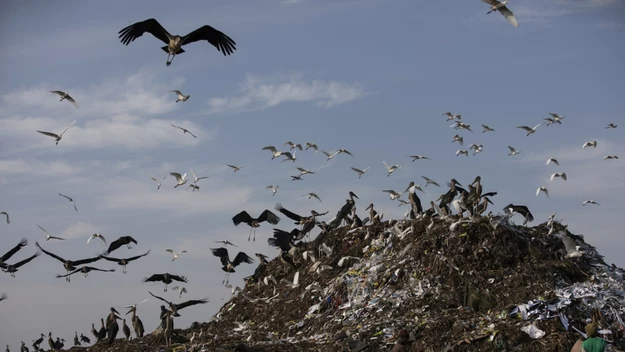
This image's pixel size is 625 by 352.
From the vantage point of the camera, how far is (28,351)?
976 inches

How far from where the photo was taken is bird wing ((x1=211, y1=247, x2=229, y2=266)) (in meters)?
23.9

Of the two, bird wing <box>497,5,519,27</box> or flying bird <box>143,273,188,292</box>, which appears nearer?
bird wing <box>497,5,519,27</box>

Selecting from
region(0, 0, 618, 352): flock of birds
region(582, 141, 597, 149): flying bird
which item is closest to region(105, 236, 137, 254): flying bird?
region(0, 0, 618, 352): flock of birds

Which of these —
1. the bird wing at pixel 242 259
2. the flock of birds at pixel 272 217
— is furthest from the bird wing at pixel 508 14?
the bird wing at pixel 242 259

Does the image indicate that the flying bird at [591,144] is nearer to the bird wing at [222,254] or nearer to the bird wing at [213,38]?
the bird wing at [222,254]

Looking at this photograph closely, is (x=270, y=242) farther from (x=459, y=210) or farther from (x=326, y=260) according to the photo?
(x=459, y=210)

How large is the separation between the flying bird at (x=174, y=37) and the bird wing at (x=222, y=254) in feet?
29.7

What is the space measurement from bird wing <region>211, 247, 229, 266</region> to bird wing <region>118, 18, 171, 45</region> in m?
9.28

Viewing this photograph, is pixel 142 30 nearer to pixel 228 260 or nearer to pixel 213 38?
pixel 213 38

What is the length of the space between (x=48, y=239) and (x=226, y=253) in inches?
233

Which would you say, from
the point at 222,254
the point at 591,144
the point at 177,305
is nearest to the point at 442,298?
the point at 177,305

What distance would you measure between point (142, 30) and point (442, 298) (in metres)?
9.17

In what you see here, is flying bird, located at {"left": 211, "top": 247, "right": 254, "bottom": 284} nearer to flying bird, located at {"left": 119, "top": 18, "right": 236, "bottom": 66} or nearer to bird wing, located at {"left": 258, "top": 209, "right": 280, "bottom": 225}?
bird wing, located at {"left": 258, "top": 209, "right": 280, "bottom": 225}

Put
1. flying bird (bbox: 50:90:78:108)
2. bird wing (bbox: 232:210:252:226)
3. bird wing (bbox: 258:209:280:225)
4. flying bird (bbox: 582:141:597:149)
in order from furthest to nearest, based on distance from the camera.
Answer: flying bird (bbox: 582:141:597:149) → bird wing (bbox: 258:209:280:225) → bird wing (bbox: 232:210:252:226) → flying bird (bbox: 50:90:78:108)
